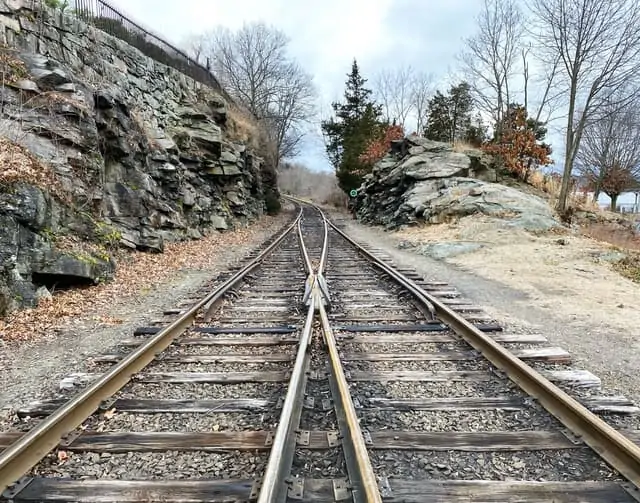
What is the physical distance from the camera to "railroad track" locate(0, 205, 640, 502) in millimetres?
2402

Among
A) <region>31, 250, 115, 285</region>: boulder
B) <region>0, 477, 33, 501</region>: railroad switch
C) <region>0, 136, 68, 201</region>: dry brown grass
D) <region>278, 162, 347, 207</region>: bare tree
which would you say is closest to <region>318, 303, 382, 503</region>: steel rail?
<region>0, 477, 33, 501</region>: railroad switch

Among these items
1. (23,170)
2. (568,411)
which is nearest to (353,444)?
(568,411)

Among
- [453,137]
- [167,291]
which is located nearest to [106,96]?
[167,291]

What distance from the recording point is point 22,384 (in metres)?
3.99

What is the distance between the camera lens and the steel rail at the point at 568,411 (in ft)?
8.38

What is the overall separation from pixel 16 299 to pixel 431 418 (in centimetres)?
564

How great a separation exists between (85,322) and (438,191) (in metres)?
15.8

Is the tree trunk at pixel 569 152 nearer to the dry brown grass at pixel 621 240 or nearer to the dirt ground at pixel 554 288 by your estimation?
the dry brown grass at pixel 621 240

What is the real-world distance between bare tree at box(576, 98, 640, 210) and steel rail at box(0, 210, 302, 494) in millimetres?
38795

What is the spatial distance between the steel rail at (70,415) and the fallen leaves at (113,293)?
1.90 metres

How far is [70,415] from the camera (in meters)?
3.05

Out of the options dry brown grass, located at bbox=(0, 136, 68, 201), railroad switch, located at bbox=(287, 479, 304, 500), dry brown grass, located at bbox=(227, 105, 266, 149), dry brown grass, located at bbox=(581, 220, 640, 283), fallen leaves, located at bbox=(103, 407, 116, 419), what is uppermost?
dry brown grass, located at bbox=(227, 105, 266, 149)

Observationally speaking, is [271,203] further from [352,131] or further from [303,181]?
[303,181]

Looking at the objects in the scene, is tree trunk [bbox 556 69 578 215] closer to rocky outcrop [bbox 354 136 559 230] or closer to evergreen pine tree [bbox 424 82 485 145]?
rocky outcrop [bbox 354 136 559 230]
